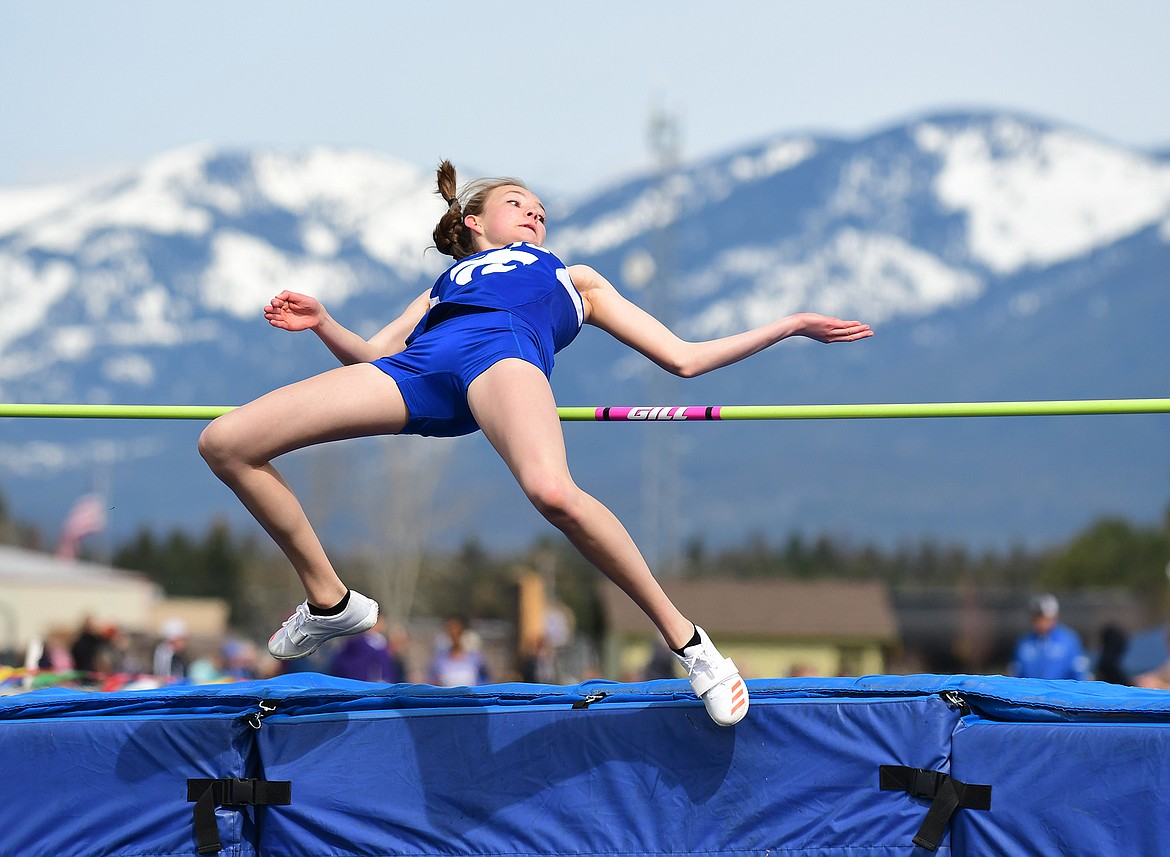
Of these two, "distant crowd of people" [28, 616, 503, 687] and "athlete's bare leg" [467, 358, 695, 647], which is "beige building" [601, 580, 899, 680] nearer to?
"distant crowd of people" [28, 616, 503, 687]

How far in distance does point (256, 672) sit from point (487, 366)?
10.1 meters

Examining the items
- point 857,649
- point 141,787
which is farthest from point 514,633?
point 141,787

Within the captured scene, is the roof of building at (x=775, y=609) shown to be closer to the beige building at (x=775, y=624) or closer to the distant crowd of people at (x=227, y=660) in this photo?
the beige building at (x=775, y=624)

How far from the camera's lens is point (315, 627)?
395cm

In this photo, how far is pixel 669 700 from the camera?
390cm

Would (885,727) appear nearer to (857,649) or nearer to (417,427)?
(417,427)

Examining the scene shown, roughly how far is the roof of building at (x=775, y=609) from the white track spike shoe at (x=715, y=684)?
3061 cm

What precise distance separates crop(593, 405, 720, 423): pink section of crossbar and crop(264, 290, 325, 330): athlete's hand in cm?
98

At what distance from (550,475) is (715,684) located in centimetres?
71

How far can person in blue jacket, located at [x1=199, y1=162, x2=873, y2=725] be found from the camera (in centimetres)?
358

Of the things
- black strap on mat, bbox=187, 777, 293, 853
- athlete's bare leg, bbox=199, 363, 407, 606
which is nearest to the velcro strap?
athlete's bare leg, bbox=199, 363, 407, 606

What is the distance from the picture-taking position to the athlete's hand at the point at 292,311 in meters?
3.91

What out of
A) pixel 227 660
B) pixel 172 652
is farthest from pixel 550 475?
pixel 227 660

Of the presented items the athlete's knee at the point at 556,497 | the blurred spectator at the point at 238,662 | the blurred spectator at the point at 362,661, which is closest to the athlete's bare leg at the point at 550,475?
the athlete's knee at the point at 556,497
